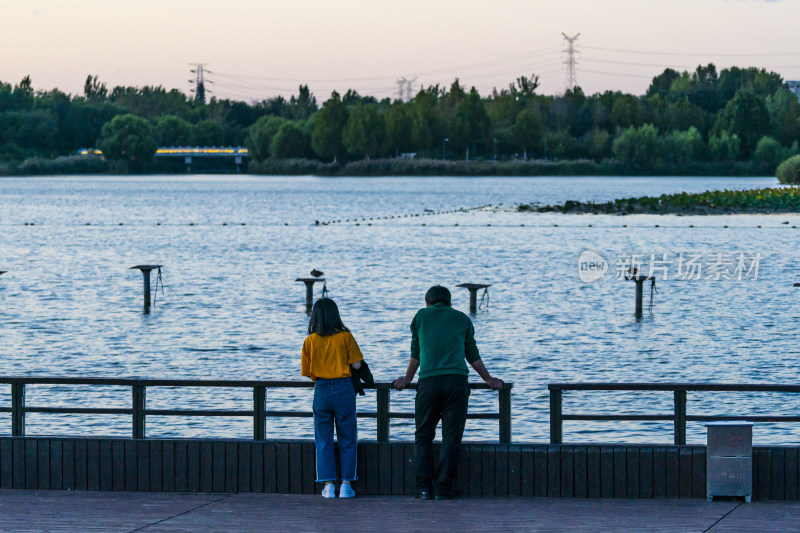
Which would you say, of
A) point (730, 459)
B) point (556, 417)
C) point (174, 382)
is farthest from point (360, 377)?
point (730, 459)

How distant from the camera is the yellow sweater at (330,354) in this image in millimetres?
11102

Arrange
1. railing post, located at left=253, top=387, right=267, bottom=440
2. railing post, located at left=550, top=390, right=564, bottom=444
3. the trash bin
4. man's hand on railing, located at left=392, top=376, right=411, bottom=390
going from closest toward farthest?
the trash bin, man's hand on railing, located at left=392, top=376, right=411, bottom=390, railing post, located at left=550, top=390, right=564, bottom=444, railing post, located at left=253, top=387, right=267, bottom=440

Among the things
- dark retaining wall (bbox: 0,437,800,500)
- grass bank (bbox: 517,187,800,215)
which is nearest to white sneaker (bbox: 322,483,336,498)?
dark retaining wall (bbox: 0,437,800,500)

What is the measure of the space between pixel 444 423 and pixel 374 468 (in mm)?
869

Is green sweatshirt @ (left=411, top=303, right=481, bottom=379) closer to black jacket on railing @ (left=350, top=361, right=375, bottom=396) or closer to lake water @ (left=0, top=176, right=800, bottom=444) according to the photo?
black jacket on railing @ (left=350, top=361, right=375, bottom=396)

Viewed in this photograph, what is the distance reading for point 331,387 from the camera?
11.3 meters

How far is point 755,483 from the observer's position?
1116 centimetres

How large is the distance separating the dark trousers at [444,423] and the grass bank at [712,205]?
108111 millimetres

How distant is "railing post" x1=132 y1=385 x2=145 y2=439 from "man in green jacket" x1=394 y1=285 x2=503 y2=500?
2440mm

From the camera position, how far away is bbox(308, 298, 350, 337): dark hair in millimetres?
10984

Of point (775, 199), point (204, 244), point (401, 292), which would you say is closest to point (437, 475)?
point (401, 292)

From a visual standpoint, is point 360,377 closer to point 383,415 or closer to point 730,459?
point 383,415

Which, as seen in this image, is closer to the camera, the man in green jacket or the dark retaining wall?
the man in green jacket

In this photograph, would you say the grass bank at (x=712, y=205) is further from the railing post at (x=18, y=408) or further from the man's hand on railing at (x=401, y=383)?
the railing post at (x=18, y=408)
